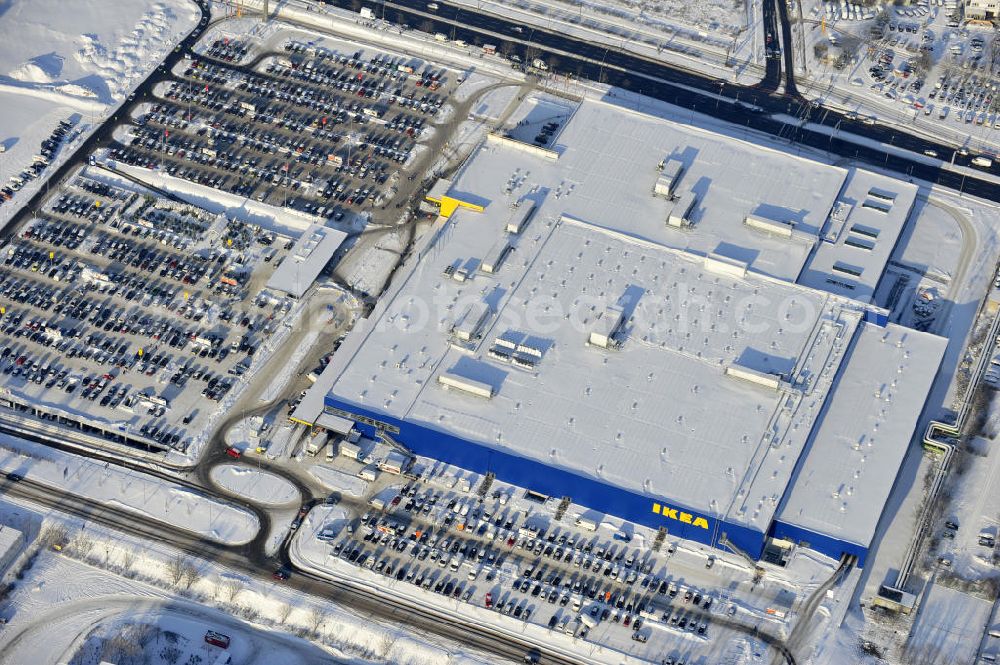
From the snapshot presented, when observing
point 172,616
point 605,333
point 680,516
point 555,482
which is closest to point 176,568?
point 172,616

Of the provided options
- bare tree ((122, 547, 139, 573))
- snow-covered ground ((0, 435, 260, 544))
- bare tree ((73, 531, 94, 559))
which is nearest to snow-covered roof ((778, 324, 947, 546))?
snow-covered ground ((0, 435, 260, 544))

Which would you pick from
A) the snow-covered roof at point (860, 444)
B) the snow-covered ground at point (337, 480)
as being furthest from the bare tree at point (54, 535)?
the snow-covered roof at point (860, 444)

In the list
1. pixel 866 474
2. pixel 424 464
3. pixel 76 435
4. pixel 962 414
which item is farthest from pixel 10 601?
pixel 962 414

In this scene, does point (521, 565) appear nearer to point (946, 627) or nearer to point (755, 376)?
point (755, 376)

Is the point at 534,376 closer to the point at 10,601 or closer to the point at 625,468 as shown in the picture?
the point at 625,468

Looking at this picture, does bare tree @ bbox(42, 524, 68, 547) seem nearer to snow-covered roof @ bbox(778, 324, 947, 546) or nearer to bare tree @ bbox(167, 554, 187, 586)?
bare tree @ bbox(167, 554, 187, 586)

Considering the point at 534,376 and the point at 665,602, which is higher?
the point at 534,376
